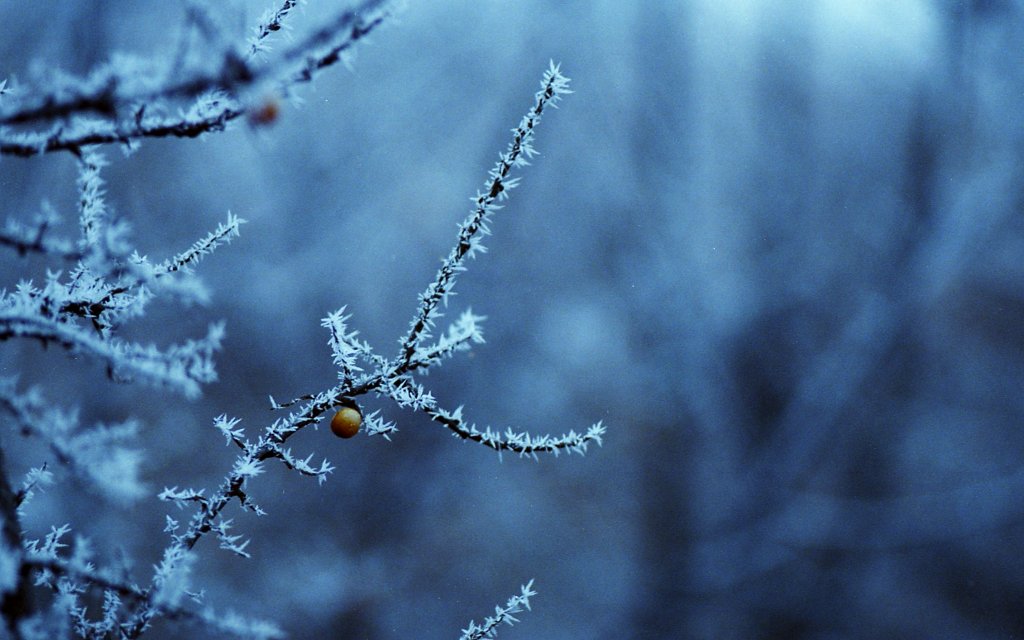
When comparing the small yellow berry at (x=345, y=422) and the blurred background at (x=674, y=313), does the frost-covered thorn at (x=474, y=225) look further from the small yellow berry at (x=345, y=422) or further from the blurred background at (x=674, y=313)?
the blurred background at (x=674, y=313)

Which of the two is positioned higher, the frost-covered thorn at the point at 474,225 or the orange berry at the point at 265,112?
the frost-covered thorn at the point at 474,225

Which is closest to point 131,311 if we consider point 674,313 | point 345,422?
point 345,422

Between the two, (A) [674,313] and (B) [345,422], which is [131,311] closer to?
(B) [345,422]

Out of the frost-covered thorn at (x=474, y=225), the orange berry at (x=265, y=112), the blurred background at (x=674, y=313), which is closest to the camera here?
the orange berry at (x=265, y=112)

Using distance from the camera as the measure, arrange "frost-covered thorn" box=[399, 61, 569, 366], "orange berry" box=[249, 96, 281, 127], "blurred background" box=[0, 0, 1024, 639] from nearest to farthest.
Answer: "orange berry" box=[249, 96, 281, 127] < "frost-covered thorn" box=[399, 61, 569, 366] < "blurred background" box=[0, 0, 1024, 639]

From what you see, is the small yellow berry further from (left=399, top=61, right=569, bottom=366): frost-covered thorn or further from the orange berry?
the orange berry

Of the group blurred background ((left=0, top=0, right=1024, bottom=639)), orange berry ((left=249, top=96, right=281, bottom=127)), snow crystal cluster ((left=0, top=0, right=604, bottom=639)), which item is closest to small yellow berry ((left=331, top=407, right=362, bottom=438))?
snow crystal cluster ((left=0, top=0, right=604, bottom=639))

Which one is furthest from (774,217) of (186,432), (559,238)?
(186,432)

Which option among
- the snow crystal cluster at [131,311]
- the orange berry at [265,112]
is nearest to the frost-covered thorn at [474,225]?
the snow crystal cluster at [131,311]
